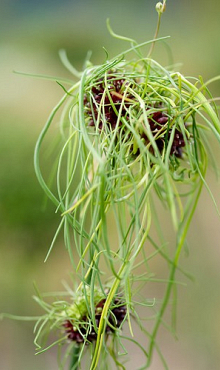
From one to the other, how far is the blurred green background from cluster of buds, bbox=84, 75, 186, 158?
44 centimetres

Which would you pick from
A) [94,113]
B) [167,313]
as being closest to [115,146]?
[94,113]

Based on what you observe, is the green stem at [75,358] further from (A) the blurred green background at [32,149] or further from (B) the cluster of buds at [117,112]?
(A) the blurred green background at [32,149]


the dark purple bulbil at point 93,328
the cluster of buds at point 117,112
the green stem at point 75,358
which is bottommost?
the green stem at point 75,358

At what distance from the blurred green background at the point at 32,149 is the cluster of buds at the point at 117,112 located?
1.43 ft

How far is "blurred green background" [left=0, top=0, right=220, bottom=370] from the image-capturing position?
715 millimetres

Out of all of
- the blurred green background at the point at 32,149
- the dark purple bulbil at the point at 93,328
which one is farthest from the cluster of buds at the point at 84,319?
the blurred green background at the point at 32,149

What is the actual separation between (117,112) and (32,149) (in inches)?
18.5

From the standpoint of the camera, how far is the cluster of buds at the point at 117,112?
0.78ft

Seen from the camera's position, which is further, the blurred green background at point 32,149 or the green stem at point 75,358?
the blurred green background at point 32,149

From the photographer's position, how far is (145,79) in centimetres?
25

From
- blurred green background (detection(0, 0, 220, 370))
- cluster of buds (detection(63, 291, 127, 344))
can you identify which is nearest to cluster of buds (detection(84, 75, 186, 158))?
cluster of buds (detection(63, 291, 127, 344))

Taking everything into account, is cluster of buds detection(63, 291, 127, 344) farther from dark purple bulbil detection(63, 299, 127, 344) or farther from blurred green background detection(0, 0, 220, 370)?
blurred green background detection(0, 0, 220, 370)

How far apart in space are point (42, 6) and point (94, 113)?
1279 millimetres

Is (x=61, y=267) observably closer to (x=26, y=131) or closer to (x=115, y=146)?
(x=26, y=131)
